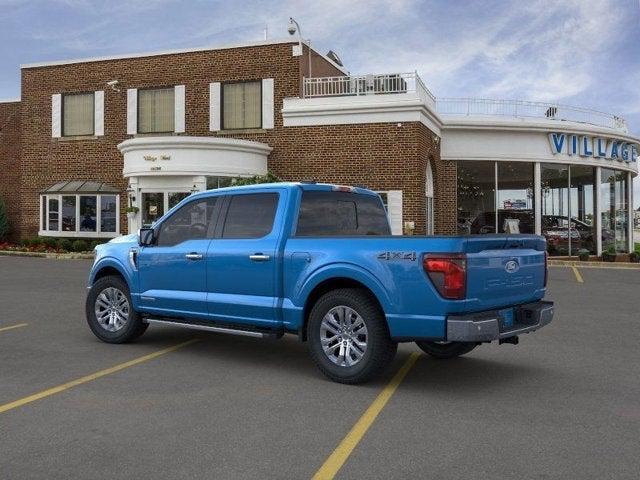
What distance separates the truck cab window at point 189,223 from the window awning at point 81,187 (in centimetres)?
1897

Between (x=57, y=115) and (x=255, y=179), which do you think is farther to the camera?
(x=57, y=115)

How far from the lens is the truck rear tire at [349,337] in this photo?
5949 millimetres

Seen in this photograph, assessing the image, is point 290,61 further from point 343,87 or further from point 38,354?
point 38,354

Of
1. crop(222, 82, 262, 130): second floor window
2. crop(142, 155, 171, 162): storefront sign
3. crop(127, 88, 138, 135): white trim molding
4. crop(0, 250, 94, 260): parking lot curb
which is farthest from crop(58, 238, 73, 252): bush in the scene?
crop(222, 82, 262, 130): second floor window

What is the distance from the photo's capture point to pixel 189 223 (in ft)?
25.0

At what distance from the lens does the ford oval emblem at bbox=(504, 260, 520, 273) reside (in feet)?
19.7

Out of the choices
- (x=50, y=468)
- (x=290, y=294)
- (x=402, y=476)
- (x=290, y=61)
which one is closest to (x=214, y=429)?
(x=50, y=468)

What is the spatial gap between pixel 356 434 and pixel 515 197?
22.3m

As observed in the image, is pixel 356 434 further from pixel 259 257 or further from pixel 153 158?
pixel 153 158

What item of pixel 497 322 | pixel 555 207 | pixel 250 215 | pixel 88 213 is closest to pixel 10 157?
pixel 88 213

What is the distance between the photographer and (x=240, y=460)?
13.7ft

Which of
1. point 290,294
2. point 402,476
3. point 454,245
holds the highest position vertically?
point 454,245

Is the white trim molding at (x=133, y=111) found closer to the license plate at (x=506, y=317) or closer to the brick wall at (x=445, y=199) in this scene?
the brick wall at (x=445, y=199)

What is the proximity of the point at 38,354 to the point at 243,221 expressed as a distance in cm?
283
